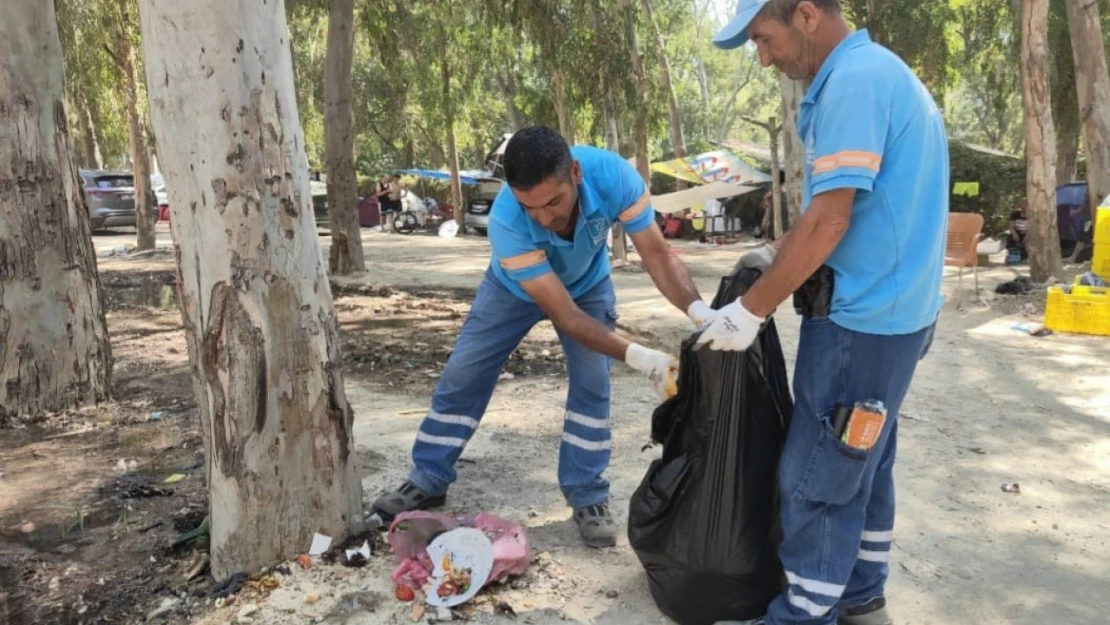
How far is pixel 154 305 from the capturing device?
31.0 ft

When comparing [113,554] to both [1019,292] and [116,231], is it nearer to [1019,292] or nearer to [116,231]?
[1019,292]

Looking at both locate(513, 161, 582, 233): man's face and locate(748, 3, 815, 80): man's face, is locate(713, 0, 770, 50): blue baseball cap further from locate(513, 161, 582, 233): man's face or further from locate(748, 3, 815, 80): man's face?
locate(513, 161, 582, 233): man's face

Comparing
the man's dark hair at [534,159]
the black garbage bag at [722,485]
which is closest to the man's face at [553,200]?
the man's dark hair at [534,159]

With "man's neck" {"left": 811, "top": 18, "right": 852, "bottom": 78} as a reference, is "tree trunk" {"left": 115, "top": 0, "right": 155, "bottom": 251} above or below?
above

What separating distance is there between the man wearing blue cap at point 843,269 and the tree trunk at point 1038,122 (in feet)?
27.4

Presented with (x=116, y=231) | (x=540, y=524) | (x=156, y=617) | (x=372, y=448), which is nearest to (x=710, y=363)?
(x=540, y=524)

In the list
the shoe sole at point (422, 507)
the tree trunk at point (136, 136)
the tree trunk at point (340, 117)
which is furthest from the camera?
the tree trunk at point (136, 136)

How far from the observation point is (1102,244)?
25.9 ft

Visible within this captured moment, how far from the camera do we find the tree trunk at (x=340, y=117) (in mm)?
10125

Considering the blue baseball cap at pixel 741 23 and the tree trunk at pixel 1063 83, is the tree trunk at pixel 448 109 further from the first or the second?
the blue baseball cap at pixel 741 23

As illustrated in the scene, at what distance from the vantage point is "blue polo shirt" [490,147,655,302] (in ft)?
9.33

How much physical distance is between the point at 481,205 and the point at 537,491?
19303 millimetres

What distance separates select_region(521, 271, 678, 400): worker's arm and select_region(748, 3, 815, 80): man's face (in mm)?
960

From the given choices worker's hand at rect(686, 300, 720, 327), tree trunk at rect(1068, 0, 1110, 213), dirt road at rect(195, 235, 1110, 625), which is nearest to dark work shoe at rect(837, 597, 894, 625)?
dirt road at rect(195, 235, 1110, 625)
